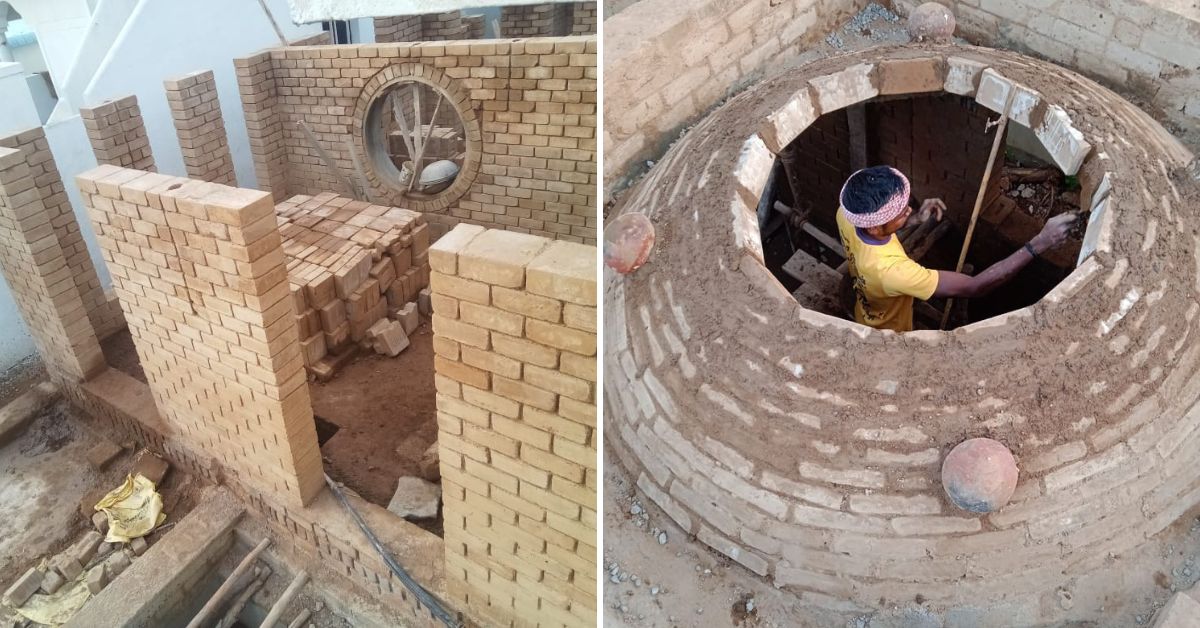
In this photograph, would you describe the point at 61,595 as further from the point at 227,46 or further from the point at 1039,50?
the point at 1039,50

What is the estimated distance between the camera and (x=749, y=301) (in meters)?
3.15

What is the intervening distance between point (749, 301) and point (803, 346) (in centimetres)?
29

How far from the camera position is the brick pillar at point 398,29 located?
920 cm

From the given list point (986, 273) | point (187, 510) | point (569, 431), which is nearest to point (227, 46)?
point (187, 510)

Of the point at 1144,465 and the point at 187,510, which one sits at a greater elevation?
the point at 1144,465

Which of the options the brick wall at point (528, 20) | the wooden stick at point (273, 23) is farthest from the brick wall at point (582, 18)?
the wooden stick at point (273, 23)

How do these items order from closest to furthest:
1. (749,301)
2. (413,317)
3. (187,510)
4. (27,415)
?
(749,301) → (187,510) → (27,415) → (413,317)

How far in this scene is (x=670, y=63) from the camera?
4.93 meters

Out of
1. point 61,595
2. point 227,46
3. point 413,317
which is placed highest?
point 227,46

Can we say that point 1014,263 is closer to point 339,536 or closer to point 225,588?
point 339,536

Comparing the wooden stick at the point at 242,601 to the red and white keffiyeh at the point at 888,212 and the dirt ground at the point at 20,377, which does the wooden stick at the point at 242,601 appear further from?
the red and white keffiyeh at the point at 888,212

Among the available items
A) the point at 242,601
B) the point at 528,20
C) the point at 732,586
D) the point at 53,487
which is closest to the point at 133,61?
the point at 528,20

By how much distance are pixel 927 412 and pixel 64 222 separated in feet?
19.8

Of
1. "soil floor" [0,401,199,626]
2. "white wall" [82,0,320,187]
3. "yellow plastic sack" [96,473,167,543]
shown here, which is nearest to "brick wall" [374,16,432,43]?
"white wall" [82,0,320,187]
